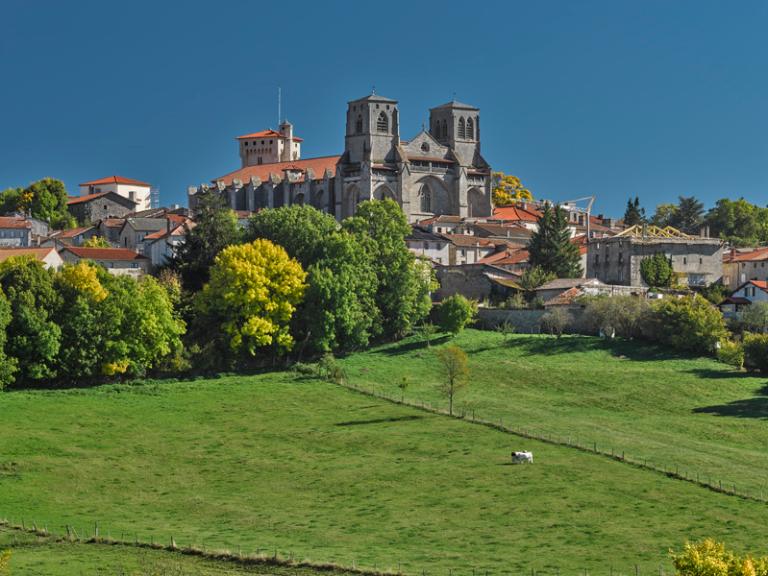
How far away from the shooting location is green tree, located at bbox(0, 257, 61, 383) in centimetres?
7588

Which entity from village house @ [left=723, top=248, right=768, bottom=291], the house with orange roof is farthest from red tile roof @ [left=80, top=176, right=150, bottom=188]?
village house @ [left=723, top=248, right=768, bottom=291]

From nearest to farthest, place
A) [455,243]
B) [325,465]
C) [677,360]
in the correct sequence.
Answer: [325,465]
[677,360]
[455,243]

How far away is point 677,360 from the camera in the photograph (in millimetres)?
85312

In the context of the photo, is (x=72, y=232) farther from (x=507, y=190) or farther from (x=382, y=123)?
(x=507, y=190)

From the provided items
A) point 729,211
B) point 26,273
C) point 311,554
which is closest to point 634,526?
point 311,554

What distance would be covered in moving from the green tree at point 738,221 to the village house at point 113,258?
236 ft

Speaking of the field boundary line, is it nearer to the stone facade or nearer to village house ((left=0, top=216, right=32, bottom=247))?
the stone facade

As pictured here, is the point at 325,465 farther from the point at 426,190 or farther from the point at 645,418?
the point at 426,190

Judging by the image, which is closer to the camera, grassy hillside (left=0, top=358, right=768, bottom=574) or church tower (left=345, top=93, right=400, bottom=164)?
grassy hillside (left=0, top=358, right=768, bottom=574)

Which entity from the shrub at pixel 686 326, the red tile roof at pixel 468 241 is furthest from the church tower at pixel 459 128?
the shrub at pixel 686 326

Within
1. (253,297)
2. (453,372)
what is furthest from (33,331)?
(453,372)

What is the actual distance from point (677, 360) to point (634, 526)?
36.5 meters

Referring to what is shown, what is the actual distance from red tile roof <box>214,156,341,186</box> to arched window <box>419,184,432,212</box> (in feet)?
40.8

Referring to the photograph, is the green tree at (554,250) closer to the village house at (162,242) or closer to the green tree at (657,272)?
the green tree at (657,272)
